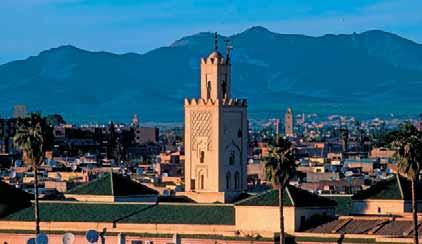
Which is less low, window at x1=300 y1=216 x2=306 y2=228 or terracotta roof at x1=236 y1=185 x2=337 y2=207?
terracotta roof at x1=236 y1=185 x2=337 y2=207

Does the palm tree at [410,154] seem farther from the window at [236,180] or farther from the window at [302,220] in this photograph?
the window at [236,180]

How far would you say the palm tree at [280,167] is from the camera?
57.9 meters

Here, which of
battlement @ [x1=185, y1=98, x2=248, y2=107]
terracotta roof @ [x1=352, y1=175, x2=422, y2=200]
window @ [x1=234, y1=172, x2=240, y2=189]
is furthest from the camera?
window @ [x1=234, y1=172, x2=240, y2=189]

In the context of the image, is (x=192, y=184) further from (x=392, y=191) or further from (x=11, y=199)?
(x=392, y=191)

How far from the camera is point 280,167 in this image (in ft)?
190

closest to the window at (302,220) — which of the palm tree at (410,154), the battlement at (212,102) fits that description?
the palm tree at (410,154)

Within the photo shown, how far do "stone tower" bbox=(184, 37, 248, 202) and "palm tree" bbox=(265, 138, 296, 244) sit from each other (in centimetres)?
1446

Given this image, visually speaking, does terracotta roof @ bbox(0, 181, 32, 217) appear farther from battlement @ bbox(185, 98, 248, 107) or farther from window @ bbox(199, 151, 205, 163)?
battlement @ bbox(185, 98, 248, 107)

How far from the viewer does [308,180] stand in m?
123

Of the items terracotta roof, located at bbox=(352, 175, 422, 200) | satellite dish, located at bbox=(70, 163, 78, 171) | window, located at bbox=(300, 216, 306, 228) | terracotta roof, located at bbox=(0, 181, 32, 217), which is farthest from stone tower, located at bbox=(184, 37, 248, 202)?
satellite dish, located at bbox=(70, 163, 78, 171)

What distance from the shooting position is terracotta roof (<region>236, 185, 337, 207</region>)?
61.3 metres

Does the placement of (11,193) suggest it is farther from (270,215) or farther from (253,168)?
(253,168)

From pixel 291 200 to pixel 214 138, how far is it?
1271cm

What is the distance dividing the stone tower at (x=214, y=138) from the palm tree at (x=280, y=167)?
14462 mm
